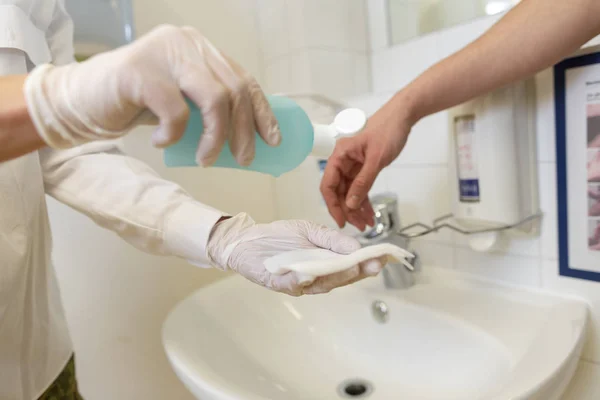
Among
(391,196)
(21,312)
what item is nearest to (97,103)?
(21,312)

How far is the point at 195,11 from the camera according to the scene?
1018 millimetres

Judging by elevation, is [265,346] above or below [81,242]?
below

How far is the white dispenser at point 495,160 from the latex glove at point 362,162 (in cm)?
10

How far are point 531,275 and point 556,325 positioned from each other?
0.13 meters

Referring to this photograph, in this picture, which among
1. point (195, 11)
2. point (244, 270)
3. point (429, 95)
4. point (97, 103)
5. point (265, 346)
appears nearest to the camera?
point (97, 103)

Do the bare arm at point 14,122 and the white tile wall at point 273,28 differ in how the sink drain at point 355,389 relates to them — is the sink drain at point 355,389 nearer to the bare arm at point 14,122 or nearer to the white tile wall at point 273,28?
the bare arm at point 14,122

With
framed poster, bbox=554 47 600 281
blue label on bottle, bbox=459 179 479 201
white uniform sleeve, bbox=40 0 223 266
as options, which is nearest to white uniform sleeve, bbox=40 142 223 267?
white uniform sleeve, bbox=40 0 223 266

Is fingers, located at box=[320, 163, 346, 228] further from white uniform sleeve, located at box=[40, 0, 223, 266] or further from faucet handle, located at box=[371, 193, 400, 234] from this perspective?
white uniform sleeve, located at box=[40, 0, 223, 266]

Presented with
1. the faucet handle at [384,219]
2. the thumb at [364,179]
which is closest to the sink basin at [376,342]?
the faucet handle at [384,219]

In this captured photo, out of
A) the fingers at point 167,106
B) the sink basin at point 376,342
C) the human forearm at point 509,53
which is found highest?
the human forearm at point 509,53

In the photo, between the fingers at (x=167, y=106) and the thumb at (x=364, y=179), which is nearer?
the fingers at (x=167, y=106)

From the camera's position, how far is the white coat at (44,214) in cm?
58

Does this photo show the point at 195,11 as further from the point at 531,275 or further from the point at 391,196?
the point at 531,275

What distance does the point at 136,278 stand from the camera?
961 millimetres
